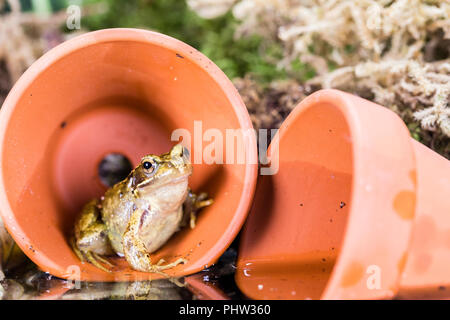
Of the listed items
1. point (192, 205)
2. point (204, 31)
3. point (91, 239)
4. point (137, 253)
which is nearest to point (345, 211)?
point (192, 205)

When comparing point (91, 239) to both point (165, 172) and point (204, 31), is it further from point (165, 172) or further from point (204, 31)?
point (204, 31)

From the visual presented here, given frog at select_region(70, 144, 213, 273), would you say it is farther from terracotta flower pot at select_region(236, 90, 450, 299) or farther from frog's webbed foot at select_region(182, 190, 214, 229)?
terracotta flower pot at select_region(236, 90, 450, 299)

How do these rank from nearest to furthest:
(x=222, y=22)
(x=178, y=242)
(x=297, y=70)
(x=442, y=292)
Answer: (x=442, y=292) < (x=178, y=242) < (x=297, y=70) < (x=222, y=22)

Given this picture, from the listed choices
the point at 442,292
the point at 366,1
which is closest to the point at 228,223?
the point at 442,292

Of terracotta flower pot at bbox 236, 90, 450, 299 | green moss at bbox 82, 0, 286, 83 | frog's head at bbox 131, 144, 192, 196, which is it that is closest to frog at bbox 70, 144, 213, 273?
frog's head at bbox 131, 144, 192, 196

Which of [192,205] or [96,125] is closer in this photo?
[192,205]

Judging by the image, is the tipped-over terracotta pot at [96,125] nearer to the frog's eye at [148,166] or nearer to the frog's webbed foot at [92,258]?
the frog's webbed foot at [92,258]

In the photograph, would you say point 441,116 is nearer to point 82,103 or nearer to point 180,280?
point 180,280
